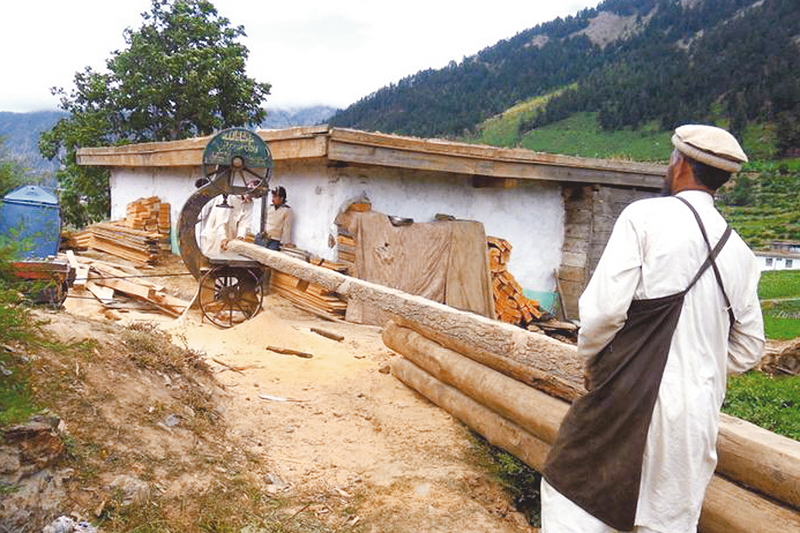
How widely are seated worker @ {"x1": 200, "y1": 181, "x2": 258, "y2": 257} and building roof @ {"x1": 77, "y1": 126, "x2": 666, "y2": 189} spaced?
42.4 inches

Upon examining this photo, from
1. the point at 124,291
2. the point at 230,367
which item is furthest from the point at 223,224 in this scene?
the point at 230,367

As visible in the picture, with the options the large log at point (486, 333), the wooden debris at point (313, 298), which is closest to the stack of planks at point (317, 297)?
the wooden debris at point (313, 298)

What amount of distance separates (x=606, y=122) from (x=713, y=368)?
9403cm

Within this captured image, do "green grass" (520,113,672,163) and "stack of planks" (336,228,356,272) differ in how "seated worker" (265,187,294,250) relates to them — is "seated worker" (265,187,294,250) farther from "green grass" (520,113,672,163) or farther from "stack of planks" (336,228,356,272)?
"green grass" (520,113,672,163)

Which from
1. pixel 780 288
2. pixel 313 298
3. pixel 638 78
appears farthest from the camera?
pixel 638 78

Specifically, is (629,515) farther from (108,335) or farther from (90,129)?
(90,129)

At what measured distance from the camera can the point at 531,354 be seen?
4172 mm

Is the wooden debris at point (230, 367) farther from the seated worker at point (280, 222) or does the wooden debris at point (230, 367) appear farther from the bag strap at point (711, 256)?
the bag strap at point (711, 256)

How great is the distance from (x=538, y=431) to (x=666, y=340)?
208cm

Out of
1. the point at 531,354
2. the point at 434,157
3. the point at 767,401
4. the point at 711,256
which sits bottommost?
the point at 767,401

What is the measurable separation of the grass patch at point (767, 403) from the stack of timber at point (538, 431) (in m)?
3.01

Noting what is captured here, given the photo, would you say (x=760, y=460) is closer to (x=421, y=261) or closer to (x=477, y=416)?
(x=477, y=416)

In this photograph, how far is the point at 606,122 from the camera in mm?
89438

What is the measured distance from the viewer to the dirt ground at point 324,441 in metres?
3.75
